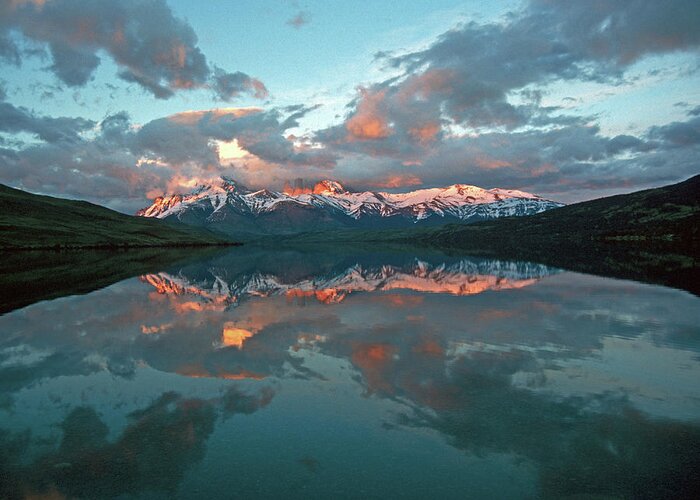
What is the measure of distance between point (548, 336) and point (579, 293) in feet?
86.1

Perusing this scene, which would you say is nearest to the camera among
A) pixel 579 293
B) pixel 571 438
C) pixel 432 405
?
pixel 571 438

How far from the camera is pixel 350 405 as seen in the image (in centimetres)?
1925

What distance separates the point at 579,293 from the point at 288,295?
3519 cm

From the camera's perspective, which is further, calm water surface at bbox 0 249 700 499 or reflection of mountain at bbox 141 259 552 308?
reflection of mountain at bbox 141 259 552 308

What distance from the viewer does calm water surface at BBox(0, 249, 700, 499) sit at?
13.5 metres

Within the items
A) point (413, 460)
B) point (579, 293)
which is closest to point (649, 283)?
point (579, 293)

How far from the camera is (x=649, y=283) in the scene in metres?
63.7

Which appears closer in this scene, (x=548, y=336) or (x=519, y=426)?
(x=519, y=426)

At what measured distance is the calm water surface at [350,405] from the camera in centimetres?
1345

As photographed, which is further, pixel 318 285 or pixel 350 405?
pixel 318 285

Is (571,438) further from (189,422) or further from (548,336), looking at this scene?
(548,336)

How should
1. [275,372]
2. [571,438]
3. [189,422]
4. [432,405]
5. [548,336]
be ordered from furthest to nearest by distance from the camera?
[548,336], [275,372], [432,405], [189,422], [571,438]

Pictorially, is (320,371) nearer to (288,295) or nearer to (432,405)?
(432,405)

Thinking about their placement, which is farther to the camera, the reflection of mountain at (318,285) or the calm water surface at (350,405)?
the reflection of mountain at (318,285)
